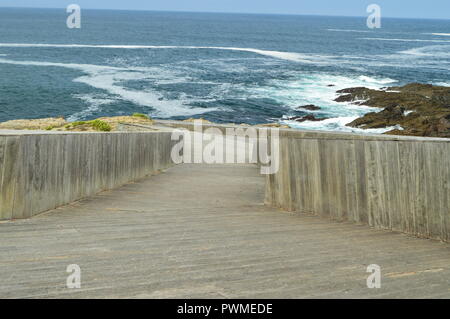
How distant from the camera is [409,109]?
39.2 meters

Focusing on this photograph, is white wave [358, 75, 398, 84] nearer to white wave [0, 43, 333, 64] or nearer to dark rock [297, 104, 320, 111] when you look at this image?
dark rock [297, 104, 320, 111]

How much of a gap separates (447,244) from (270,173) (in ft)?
12.4

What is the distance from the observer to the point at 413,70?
239ft

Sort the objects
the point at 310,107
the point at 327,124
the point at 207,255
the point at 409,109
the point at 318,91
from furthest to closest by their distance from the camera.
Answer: the point at 318,91
the point at 310,107
the point at 409,109
the point at 327,124
the point at 207,255

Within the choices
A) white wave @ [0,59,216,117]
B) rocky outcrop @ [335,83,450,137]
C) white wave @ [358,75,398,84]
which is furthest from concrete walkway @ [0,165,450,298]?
white wave @ [358,75,398,84]

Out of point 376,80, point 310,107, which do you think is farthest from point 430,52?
point 310,107

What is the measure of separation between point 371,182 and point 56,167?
12.8 feet

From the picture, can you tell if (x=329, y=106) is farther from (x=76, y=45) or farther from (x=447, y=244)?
(x=76, y=45)

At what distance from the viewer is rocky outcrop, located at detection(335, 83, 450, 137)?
30781 millimetres

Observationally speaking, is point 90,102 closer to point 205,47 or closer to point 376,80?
point 376,80

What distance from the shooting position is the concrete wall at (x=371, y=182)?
657 centimetres
